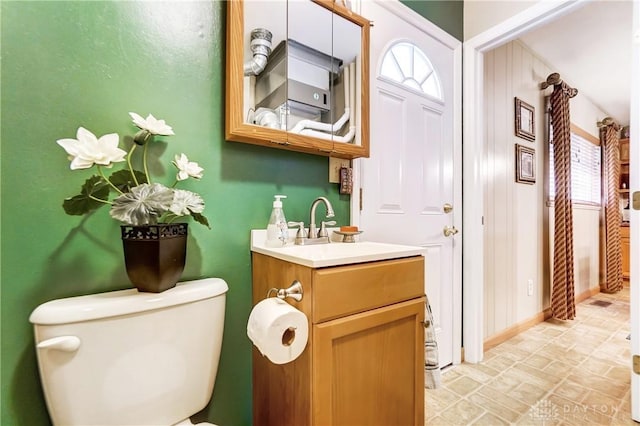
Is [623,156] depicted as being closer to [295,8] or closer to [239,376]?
[295,8]

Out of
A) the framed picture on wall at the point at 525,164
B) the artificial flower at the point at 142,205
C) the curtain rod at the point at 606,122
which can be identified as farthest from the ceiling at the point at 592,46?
the artificial flower at the point at 142,205

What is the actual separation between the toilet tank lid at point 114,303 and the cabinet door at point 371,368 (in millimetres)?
360

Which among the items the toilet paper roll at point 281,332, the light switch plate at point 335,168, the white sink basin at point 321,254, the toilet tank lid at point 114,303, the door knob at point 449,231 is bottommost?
the toilet paper roll at point 281,332

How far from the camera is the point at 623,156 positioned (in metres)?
4.27

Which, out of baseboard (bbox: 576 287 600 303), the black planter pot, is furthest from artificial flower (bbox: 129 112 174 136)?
baseboard (bbox: 576 287 600 303)

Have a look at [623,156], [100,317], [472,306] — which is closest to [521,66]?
[472,306]

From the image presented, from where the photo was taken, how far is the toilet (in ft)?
2.13

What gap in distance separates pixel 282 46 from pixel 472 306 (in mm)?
1787

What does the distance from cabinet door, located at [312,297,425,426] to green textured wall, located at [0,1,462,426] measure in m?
0.43

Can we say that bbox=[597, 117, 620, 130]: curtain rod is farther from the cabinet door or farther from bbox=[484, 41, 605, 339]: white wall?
the cabinet door

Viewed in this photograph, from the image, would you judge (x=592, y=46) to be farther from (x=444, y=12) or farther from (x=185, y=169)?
(x=185, y=169)

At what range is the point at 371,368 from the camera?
87 cm

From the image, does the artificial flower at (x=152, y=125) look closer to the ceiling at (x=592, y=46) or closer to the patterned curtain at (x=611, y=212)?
the ceiling at (x=592, y=46)

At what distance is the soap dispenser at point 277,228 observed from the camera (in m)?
1.04
